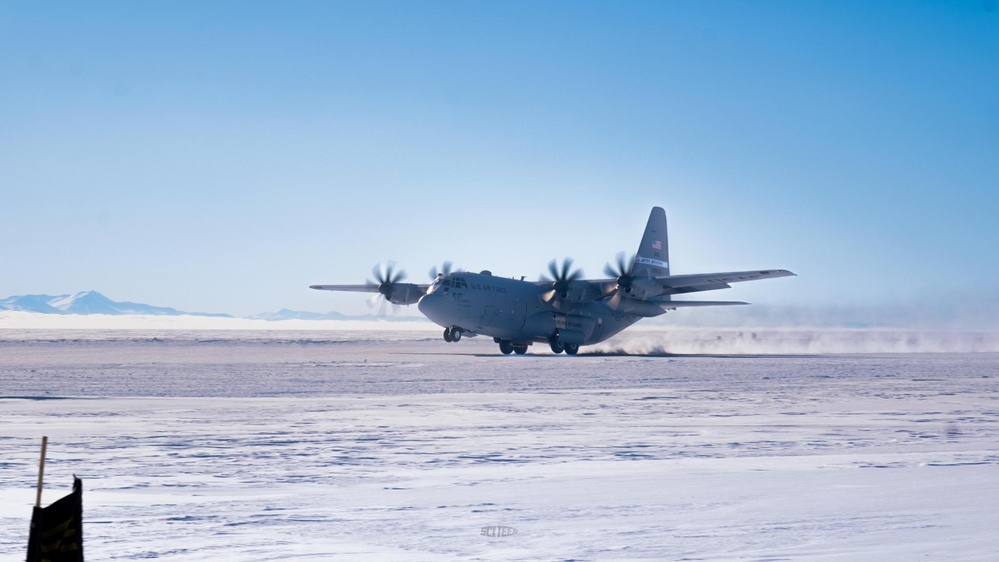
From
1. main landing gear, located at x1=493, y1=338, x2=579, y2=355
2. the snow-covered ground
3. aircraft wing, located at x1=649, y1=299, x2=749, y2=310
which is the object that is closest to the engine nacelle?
main landing gear, located at x1=493, y1=338, x2=579, y2=355

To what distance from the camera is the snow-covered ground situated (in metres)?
8.04

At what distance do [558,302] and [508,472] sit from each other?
37748 millimetres

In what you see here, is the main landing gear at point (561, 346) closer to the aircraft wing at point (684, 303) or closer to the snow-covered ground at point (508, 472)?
the aircraft wing at point (684, 303)

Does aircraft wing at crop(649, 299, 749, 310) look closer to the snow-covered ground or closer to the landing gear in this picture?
the landing gear

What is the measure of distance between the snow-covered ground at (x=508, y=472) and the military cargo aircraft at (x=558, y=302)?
20504 mm

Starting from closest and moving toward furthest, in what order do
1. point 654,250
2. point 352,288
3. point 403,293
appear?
point 403,293 < point 654,250 < point 352,288

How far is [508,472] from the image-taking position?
11734 millimetres

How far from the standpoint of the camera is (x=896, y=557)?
291 inches

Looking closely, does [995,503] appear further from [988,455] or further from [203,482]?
[203,482]

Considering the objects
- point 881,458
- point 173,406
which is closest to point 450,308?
point 173,406

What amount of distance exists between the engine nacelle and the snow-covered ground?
29.2 m

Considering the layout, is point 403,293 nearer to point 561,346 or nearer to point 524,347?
point 524,347

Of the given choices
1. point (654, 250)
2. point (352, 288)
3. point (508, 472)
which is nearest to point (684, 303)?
point (654, 250)

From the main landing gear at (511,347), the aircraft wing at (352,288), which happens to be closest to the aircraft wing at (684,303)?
the main landing gear at (511,347)
